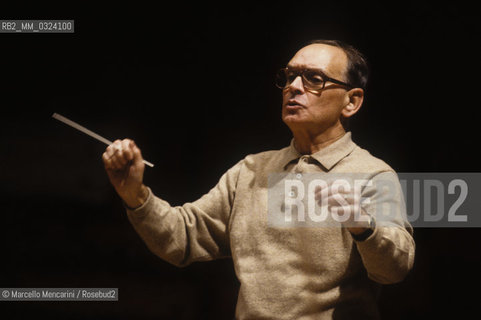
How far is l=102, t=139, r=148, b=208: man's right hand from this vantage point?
1625mm

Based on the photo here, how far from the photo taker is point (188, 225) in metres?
1.83

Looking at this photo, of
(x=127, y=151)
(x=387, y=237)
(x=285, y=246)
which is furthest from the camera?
(x=285, y=246)

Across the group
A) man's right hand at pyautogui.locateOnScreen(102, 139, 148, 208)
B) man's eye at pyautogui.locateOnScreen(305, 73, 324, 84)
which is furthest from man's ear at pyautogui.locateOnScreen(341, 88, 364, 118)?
man's right hand at pyautogui.locateOnScreen(102, 139, 148, 208)

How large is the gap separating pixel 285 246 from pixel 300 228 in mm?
68

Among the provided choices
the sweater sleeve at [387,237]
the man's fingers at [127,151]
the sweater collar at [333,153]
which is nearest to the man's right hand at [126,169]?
the man's fingers at [127,151]

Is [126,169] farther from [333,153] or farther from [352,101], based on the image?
[352,101]

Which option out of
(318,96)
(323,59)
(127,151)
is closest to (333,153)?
(318,96)

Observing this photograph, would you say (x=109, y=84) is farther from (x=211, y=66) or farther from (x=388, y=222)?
(x=388, y=222)

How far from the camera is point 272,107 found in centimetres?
240

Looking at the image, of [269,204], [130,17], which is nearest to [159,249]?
[269,204]

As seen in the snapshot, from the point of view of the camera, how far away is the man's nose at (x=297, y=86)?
1.79 m

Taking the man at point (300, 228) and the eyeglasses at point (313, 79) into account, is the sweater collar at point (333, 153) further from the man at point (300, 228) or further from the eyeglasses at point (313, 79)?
the eyeglasses at point (313, 79)

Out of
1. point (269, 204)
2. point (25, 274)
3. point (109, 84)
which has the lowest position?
point (25, 274)

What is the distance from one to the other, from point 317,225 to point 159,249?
45 cm
